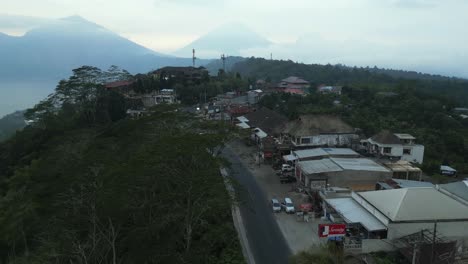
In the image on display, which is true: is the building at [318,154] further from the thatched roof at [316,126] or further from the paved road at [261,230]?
the paved road at [261,230]

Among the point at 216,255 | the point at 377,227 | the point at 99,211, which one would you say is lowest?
the point at 216,255

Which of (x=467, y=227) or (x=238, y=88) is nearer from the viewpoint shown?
(x=467, y=227)

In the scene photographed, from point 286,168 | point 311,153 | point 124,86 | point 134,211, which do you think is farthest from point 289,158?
point 124,86

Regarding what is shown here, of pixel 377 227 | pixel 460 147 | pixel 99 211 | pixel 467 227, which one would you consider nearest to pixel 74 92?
pixel 99 211

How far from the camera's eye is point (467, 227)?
47.3ft

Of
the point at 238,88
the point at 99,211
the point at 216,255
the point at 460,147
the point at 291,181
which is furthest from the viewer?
the point at 238,88

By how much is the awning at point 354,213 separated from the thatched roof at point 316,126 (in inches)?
449

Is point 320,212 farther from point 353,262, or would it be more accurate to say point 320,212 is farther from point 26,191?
point 26,191

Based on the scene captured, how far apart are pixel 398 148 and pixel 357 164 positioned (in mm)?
8083

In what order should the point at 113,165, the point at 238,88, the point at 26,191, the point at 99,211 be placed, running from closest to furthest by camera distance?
1. the point at 99,211
2. the point at 113,165
3. the point at 26,191
4. the point at 238,88

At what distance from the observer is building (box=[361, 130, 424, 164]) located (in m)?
27.8

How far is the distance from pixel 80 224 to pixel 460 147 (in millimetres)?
34973

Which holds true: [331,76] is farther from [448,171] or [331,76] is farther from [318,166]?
[318,166]

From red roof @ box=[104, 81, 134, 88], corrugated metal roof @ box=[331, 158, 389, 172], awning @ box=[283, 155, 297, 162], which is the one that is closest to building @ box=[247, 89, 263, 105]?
red roof @ box=[104, 81, 134, 88]
